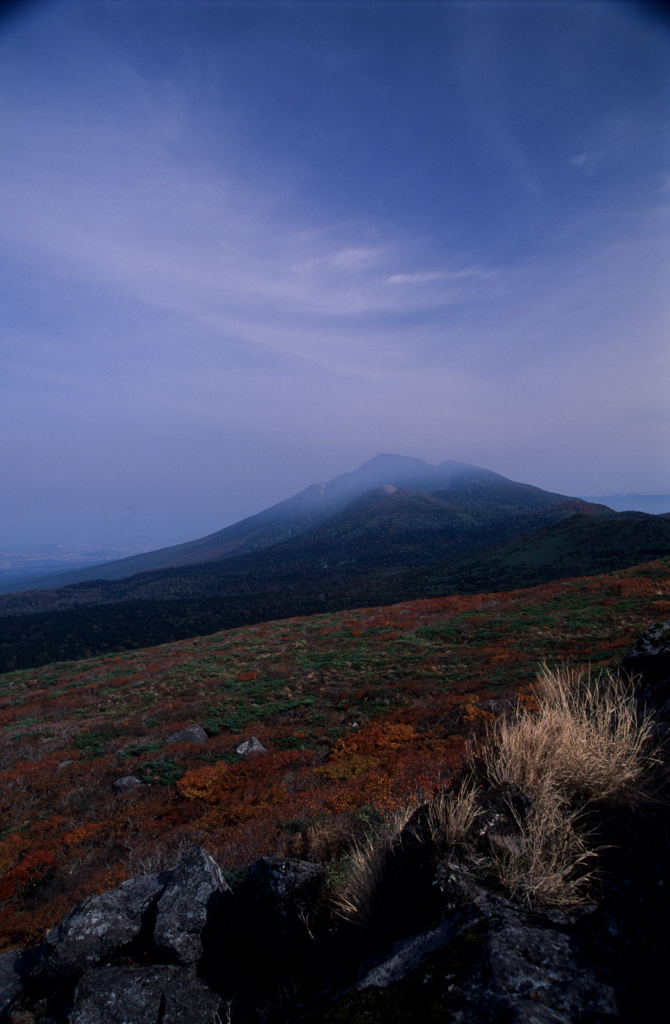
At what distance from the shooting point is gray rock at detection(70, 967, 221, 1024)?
323 centimetres

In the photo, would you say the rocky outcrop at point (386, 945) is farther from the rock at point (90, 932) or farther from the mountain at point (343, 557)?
the mountain at point (343, 557)

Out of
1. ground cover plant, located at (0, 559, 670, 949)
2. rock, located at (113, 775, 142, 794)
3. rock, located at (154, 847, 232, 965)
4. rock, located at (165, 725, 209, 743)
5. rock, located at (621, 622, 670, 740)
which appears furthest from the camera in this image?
rock, located at (165, 725, 209, 743)

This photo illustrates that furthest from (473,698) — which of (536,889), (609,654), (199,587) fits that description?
(199,587)

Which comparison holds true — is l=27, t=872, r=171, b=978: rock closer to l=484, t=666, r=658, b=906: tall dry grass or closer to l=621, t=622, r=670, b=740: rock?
l=484, t=666, r=658, b=906: tall dry grass

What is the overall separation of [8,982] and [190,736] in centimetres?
900

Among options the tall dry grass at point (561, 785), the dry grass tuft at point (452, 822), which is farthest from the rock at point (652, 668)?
the dry grass tuft at point (452, 822)

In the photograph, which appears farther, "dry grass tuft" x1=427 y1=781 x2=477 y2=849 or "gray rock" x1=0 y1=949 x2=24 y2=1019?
"gray rock" x1=0 y1=949 x2=24 y2=1019

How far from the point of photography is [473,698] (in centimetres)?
1127

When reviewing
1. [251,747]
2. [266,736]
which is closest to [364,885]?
[251,747]

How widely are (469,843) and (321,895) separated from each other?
63.6 inches

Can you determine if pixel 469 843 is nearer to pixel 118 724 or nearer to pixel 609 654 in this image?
pixel 609 654

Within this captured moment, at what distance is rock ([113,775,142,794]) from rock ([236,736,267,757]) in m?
2.48

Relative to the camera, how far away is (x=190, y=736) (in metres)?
12.3

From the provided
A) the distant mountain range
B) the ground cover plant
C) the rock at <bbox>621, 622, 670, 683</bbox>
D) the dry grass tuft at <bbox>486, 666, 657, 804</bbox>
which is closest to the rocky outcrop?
the dry grass tuft at <bbox>486, 666, 657, 804</bbox>
